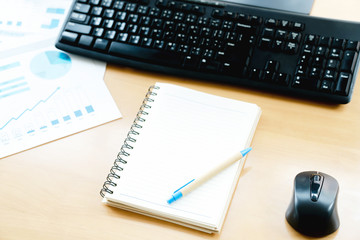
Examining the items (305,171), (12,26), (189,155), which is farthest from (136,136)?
(12,26)

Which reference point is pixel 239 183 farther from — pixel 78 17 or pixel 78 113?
pixel 78 17

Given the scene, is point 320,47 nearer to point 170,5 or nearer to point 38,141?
point 170,5

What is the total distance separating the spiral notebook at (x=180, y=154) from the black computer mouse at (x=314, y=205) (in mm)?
105

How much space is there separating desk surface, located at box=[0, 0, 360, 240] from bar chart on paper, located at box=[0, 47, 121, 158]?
2cm

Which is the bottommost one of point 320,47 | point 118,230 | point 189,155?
point 118,230

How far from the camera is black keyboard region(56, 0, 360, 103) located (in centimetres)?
76

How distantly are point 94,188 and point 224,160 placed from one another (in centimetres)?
22

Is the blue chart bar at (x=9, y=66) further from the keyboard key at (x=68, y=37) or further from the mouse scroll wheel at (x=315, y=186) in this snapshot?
the mouse scroll wheel at (x=315, y=186)

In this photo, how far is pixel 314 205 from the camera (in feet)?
1.98

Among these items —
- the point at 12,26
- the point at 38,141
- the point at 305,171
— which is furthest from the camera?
the point at 12,26

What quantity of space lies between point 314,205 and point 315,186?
0.10ft

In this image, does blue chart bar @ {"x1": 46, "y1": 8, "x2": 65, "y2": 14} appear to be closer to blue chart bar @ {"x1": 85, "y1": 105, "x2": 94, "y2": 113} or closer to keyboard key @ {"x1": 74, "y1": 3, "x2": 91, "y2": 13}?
keyboard key @ {"x1": 74, "y1": 3, "x2": 91, "y2": 13}

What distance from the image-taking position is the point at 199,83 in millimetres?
822

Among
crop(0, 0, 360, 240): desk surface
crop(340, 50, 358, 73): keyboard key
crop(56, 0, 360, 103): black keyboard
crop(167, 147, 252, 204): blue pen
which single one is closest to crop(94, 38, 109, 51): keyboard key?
crop(56, 0, 360, 103): black keyboard
